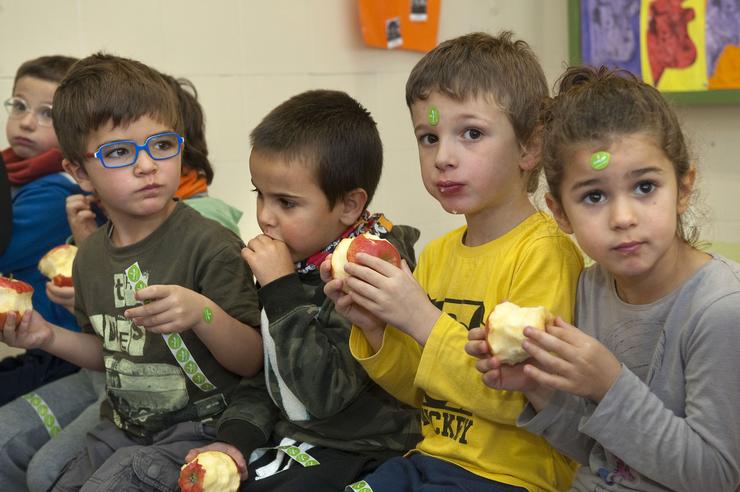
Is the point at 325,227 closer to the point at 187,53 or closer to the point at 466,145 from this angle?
the point at 466,145

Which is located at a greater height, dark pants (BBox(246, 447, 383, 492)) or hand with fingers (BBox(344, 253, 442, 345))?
hand with fingers (BBox(344, 253, 442, 345))

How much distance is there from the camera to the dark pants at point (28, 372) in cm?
256

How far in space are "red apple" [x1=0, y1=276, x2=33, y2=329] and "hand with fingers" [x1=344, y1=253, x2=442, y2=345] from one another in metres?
0.90

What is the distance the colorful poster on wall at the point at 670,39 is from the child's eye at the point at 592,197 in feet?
5.50

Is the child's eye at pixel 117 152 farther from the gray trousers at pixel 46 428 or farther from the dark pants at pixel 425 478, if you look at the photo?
the dark pants at pixel 425 478

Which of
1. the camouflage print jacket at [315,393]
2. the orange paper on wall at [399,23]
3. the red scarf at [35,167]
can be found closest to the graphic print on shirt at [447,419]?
the camouflage print jacket at [315,393]

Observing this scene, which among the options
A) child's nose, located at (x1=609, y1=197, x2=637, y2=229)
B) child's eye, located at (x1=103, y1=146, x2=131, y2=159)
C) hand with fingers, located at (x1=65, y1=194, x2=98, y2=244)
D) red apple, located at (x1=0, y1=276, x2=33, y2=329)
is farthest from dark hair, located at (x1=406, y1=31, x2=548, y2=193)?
hand with fingers, located at (x1=65, y1=194, x2=98, y2=244)

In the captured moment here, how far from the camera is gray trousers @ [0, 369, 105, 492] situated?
7.23ft

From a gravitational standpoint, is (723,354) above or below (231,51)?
below

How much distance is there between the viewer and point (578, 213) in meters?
1.50

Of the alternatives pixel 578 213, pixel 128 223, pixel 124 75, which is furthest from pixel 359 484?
pixel 124 75

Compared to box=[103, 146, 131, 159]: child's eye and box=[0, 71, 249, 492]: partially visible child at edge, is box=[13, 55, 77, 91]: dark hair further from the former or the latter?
box=[103, 146, 131, 159]: child's eye

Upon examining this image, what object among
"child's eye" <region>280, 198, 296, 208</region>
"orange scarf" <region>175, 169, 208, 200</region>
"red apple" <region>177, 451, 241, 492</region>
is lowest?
"red apple" <region>177, 451, 241, 492</region>

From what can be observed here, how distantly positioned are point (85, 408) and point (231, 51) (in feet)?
5.44
